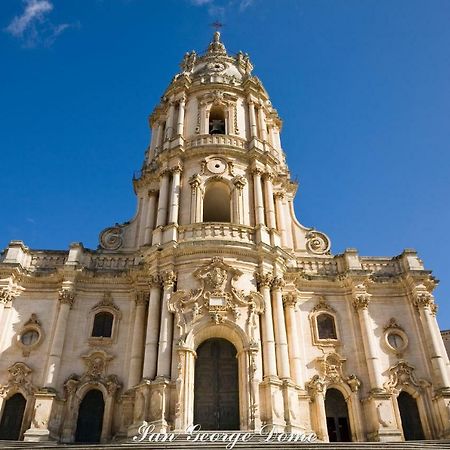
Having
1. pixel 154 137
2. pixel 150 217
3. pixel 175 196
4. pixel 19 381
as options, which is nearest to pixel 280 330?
pixel 175 196

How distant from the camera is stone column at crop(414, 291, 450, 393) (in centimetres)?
2261

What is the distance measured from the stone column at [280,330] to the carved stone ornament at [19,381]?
11555mm

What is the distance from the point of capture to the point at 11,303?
2444cm

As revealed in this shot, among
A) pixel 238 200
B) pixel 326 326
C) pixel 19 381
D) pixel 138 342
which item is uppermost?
pixel 238 200

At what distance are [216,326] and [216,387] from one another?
8.75 feet

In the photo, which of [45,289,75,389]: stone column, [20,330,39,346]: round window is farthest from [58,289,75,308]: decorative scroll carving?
[20,330,39,346]: round window

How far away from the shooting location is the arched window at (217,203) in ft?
90.8

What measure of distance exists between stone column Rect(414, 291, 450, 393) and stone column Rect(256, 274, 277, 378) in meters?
8.25

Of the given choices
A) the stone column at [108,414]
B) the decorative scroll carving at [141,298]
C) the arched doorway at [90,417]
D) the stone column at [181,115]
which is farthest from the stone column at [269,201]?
the arched doorway at [90,417]

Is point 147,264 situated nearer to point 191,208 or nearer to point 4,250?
point 191,208

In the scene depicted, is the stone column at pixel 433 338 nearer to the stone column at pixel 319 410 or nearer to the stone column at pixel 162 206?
the stone column at pixel 319 410

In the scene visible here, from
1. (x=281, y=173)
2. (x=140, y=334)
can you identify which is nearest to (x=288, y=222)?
(x=281, y=173)

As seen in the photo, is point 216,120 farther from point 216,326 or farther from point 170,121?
point 216,326

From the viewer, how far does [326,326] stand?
2520 cm
